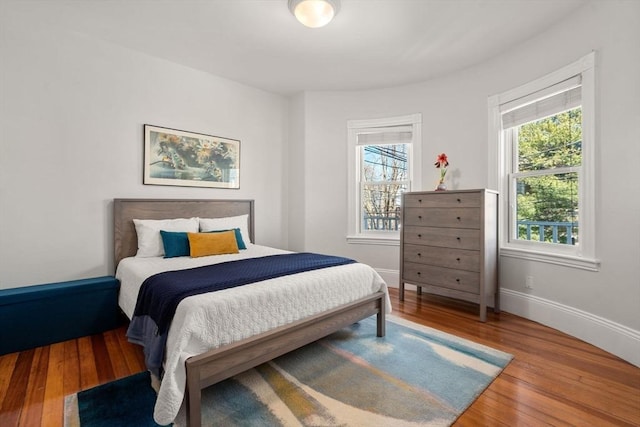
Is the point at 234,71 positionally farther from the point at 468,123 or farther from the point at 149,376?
the point at 149,376

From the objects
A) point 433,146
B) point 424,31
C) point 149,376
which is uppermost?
point 424,31

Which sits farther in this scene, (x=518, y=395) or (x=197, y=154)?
(x=197, y=154)

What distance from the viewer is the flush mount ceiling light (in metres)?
2.28

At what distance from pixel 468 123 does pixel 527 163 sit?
0.78 metres

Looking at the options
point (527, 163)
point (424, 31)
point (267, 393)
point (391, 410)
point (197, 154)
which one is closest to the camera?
point (391, 410)

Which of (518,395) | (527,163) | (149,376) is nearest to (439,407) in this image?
(518,395)

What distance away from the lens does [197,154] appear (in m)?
3.58

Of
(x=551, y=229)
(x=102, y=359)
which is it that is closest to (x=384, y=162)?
(x=551, y=229)

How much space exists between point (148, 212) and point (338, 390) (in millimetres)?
2563

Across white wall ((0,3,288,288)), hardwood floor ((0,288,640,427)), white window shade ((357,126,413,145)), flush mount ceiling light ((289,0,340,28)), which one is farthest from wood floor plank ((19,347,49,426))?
white window shade ((357,126,413,145))

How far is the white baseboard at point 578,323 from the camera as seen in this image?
212cm

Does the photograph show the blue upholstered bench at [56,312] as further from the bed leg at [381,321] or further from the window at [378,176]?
the window at [378,176]

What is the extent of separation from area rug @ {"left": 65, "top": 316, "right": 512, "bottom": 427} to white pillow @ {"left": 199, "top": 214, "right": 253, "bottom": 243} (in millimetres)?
1625

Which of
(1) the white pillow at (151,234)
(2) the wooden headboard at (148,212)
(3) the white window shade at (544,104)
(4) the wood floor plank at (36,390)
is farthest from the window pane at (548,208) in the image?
(4) the wood floor plank at (36,390)
